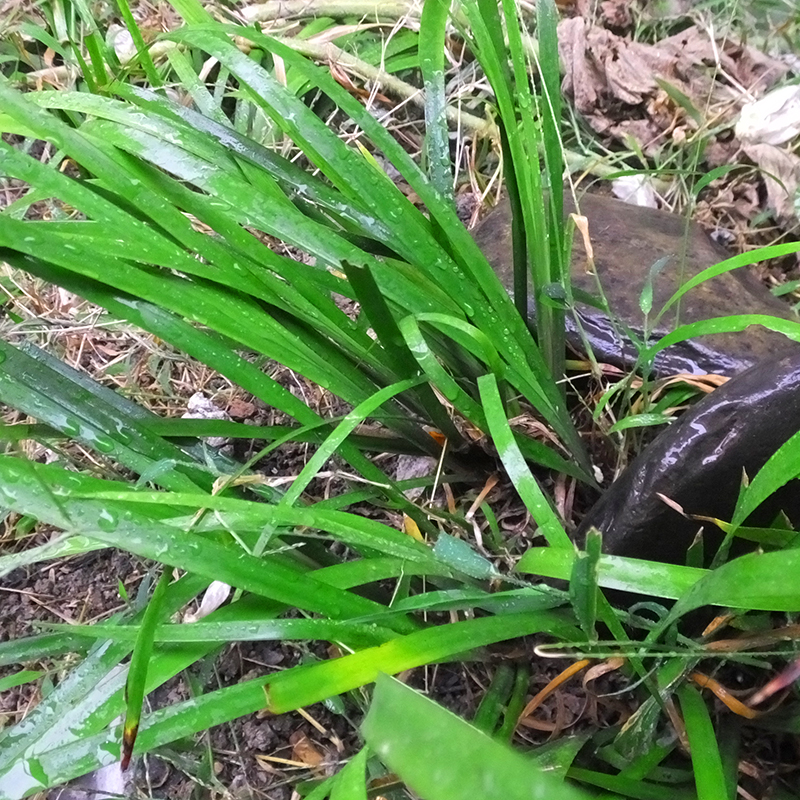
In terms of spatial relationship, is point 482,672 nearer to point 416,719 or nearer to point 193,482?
point 193,482

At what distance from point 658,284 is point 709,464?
1.45ft

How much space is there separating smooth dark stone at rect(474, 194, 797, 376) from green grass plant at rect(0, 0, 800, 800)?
14 cm

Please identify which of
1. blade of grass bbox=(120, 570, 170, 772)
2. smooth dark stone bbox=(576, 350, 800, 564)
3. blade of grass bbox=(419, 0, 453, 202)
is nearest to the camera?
blade of grass bbox=(120, 570, 170, 772)

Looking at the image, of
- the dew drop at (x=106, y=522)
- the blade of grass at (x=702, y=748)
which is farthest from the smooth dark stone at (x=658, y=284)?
the dew drop at (x=106, y=522)

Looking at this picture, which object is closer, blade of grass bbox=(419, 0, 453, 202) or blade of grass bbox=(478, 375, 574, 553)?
blade of grass bbox=(478, 375, 574, 553)

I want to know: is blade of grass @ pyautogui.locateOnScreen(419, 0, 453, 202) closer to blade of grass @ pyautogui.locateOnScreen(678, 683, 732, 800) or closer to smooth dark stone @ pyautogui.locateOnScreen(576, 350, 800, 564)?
smooth dark stone @ pyautogui.locateOnScreen(576, 350, 800, 564)

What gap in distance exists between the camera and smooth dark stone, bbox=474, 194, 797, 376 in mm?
845

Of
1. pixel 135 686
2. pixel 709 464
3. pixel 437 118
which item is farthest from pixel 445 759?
pixel 437 118

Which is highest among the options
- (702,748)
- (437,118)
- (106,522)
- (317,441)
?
(437,118)

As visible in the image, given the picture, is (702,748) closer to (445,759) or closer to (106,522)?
(445,759)

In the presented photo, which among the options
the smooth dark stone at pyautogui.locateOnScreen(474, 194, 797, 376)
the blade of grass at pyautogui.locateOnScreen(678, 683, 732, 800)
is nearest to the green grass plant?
the blade of grass at pyautogui.locateOnScreen(678, 683, 732, 800)

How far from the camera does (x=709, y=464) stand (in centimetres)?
60

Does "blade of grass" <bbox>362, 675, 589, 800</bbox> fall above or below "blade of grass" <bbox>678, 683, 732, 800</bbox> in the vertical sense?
above

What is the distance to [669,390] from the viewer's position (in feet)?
2.78
